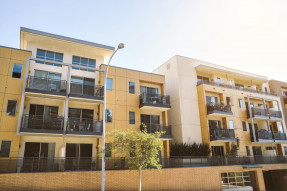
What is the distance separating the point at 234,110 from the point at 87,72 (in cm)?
1960

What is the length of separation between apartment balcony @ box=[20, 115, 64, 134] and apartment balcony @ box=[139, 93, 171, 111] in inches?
327

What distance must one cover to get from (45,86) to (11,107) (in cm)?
303

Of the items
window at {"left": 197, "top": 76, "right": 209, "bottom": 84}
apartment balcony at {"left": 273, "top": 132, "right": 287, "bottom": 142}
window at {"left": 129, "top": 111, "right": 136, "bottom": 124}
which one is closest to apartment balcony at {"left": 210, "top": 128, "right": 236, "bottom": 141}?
window at {"left": 197, "top": 76, "right": 209, "bottom": 84}

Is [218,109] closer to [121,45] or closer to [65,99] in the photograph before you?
[121,45]

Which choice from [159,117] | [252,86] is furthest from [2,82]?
[252,86]

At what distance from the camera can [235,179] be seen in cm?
2345

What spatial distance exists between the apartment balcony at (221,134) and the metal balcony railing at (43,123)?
1672cm

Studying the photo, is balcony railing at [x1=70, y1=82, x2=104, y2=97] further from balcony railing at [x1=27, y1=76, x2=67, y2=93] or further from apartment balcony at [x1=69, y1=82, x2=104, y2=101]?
balcony railing at [x1=27, y1=76, x2=67, y2=93]

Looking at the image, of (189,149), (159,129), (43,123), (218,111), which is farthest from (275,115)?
(43,123)

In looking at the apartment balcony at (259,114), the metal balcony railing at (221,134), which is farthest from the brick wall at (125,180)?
the apartment balcony at (259,114)

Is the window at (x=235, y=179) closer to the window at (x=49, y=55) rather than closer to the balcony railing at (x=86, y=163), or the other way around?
the balcony railing at (x=86, y=163)

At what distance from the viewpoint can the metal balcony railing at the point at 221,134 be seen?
2516 cm

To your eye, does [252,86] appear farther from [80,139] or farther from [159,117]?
[80,139]

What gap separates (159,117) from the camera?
24.6 metres
